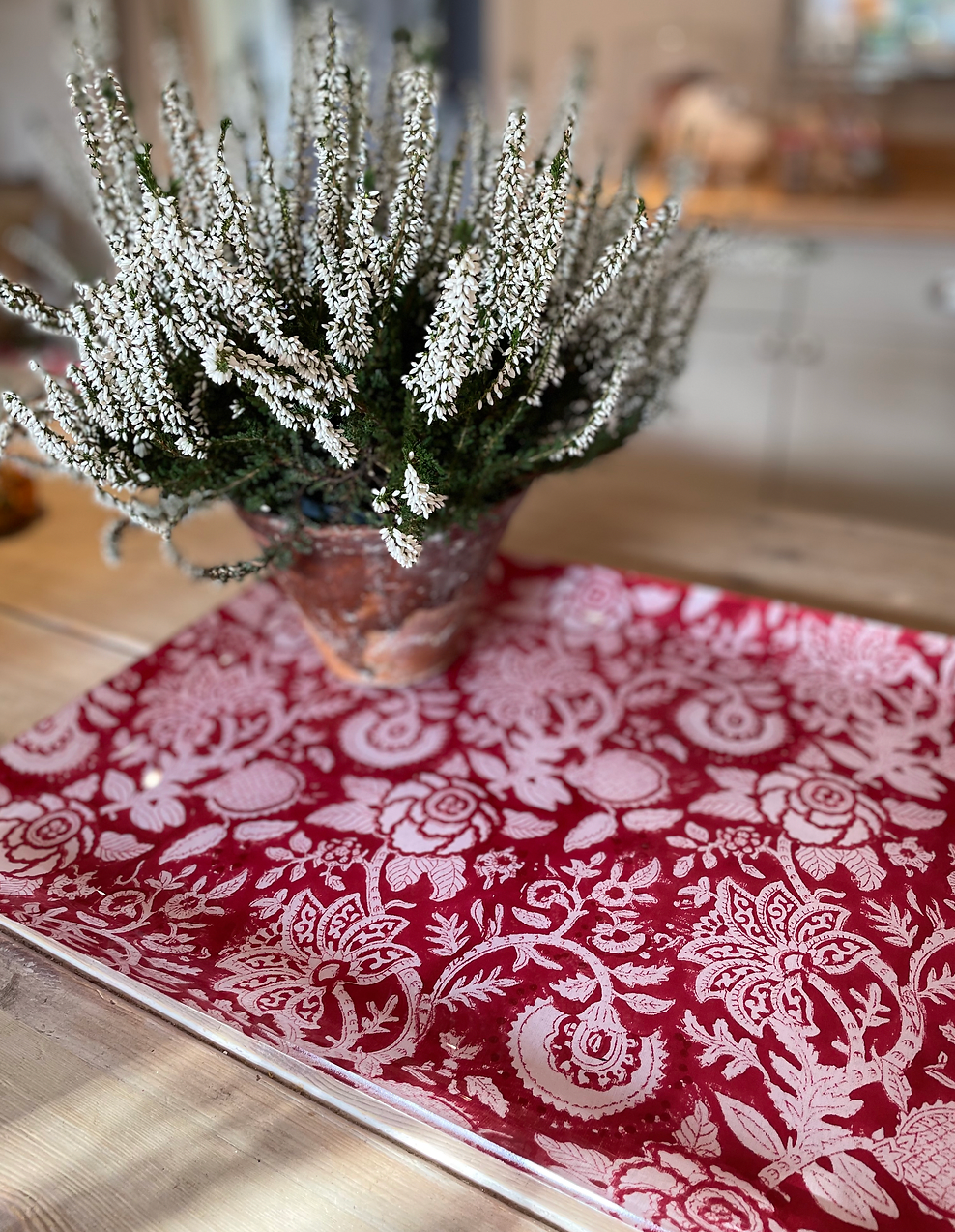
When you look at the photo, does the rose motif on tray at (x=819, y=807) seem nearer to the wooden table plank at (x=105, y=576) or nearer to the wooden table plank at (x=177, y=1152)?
the wooden table plank at (x=177, y=1152)

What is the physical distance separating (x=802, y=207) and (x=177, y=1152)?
2.22 meters

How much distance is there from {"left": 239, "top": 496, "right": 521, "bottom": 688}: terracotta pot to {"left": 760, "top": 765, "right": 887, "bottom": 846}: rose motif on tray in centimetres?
27

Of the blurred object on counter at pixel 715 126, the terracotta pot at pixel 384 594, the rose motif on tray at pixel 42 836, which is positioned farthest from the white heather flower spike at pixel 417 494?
the blurred object on counter at pixel 715 126

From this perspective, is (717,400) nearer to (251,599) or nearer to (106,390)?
(251,599)

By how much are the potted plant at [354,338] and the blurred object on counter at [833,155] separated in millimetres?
1747

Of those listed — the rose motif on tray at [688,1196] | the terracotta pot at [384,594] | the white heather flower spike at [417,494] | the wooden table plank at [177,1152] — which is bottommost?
the wooden table plank at [177,1152]

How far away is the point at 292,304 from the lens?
1.84 ft

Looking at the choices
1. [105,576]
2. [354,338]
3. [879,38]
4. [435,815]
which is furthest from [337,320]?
[879,38]

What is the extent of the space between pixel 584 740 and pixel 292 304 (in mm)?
378

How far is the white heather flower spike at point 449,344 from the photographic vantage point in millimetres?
490

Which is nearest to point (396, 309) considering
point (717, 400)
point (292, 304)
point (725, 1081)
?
point (292, 304)

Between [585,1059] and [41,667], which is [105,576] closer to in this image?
[41,667]

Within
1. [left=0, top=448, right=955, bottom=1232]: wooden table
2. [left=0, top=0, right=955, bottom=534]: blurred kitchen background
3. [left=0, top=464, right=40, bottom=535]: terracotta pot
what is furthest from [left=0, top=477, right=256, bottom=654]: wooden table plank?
[left=0, top=0, right=955, bottom=534]: blurred kitchen background

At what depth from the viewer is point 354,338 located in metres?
0.55
